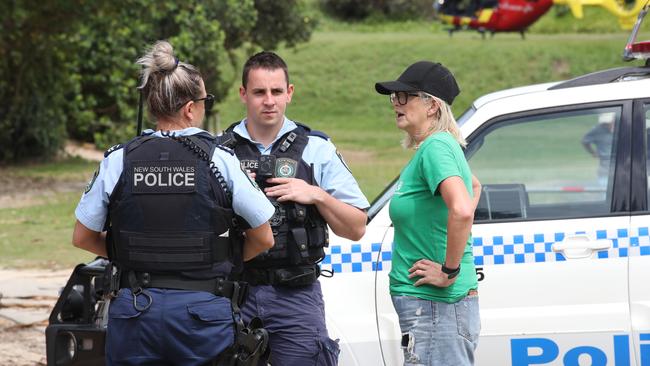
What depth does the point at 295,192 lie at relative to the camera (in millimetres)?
4164

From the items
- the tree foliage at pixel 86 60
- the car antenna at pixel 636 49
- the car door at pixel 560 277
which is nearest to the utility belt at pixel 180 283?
the car door at pixel 560 277

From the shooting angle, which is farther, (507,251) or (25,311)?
(25,311)

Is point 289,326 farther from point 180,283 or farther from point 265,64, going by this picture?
point 265,64

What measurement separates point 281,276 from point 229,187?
2.03ft

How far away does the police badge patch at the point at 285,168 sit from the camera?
14.0 feet

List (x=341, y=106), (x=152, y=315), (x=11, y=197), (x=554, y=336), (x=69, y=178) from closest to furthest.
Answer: (x=152, y=315) < (x=554, y=336) < (x=11, y=197) < (x=69, y=178) < (x=341, y=106)

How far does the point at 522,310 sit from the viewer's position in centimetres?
486

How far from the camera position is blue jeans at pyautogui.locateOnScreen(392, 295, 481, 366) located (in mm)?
4051

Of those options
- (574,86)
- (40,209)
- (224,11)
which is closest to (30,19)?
(40,209)

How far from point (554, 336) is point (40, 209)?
38.2 feet

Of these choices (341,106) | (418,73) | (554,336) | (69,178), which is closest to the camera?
(418,73)

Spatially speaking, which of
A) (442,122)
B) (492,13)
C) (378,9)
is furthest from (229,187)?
(378,9)

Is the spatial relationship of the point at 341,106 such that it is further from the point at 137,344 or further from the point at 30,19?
the point at 137,344

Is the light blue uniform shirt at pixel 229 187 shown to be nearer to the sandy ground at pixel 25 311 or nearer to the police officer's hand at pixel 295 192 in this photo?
the police officer's hand at pixel 295 192
